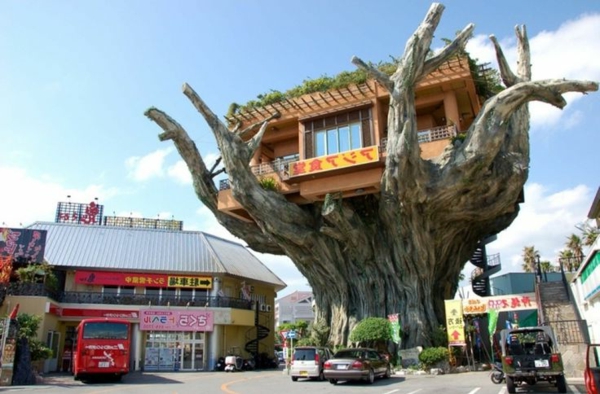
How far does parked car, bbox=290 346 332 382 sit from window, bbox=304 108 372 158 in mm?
10364

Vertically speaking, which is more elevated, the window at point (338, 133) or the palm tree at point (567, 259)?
the window at point (338, 133)

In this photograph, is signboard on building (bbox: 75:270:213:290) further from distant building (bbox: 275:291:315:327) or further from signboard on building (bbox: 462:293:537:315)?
distant building (bbox: 275:291:315:327)

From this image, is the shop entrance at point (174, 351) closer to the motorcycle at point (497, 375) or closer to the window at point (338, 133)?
the window at point (338, 133)

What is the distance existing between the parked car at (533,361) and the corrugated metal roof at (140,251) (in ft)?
73.0

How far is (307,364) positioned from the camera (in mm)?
18984

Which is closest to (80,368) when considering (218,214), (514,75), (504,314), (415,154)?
(218,214)

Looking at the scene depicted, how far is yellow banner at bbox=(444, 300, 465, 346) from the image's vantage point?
69.7 feet

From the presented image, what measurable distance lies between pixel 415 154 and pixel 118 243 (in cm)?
2293

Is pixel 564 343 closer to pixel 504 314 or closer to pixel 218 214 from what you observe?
pixel 504 314

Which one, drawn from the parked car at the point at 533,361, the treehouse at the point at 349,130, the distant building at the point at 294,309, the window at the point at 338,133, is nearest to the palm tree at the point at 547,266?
the treehouse at the point at 349,130

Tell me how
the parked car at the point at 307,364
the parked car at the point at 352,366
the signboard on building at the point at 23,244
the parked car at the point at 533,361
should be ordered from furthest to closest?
the signboard on building at the point at 23,244, the parked car at the point at 307,364, the parked car at the point at 352,366, the parked car at the point at 533,361

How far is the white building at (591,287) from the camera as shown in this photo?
17.3 metres

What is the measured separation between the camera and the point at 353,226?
80.9 ft

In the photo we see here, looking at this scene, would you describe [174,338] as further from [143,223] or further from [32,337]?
[143,223]
